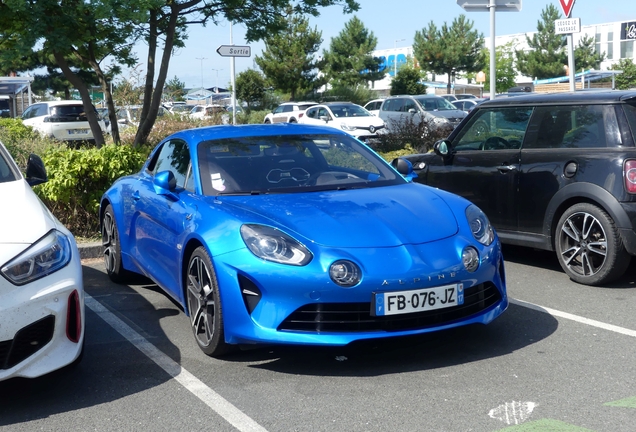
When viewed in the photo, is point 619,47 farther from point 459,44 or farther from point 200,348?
point 200,348

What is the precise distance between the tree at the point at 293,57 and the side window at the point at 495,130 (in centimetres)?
4340

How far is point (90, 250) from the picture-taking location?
28.3ft

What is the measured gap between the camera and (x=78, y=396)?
4375 mm

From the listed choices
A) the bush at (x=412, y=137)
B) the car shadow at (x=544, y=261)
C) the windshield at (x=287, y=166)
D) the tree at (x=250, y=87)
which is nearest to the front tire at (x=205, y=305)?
the windshield at (x=287, y=166)

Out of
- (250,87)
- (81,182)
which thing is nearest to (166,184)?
(81,182)

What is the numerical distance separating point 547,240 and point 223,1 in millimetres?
8555

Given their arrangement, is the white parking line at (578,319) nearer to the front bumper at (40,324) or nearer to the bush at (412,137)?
the front bumper at (40,324)

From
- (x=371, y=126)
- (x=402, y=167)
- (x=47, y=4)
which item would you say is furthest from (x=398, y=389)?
(x=371, y=126)

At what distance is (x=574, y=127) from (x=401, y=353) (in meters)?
3.15

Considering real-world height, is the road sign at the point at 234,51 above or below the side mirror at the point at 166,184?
above

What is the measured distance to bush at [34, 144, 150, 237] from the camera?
29.6 feet

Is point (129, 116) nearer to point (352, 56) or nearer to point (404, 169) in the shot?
point (404, 169)

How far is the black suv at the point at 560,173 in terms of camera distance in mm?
6574

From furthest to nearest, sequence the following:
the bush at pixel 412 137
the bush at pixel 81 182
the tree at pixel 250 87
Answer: the tree at pixel 250 87, the bush at pixel 412 137, the bush at pixel 81 182
